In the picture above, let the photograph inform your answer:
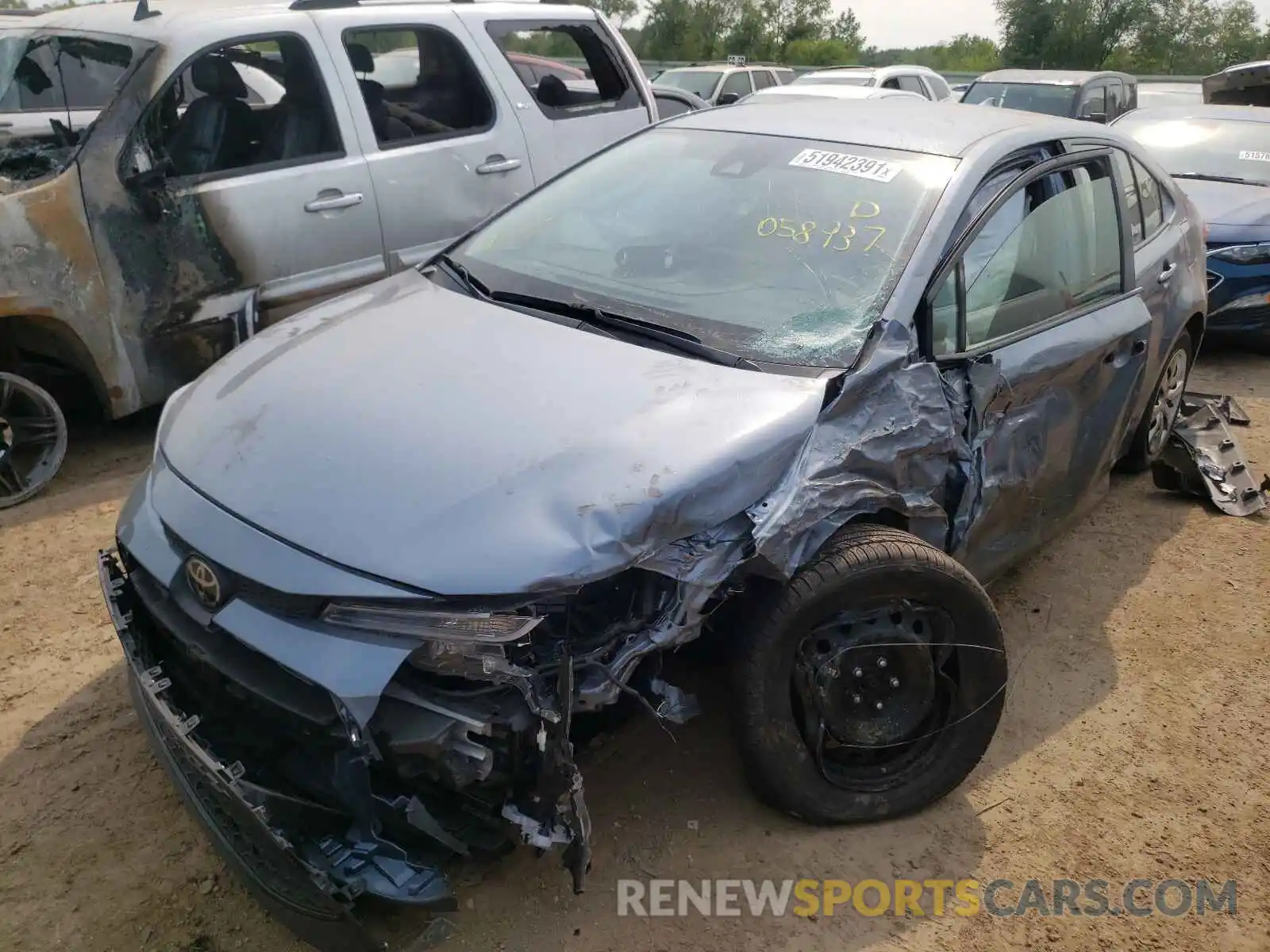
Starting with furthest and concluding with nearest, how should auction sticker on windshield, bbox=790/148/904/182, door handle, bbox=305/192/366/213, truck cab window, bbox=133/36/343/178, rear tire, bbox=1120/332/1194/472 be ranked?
door handle, bbox=305/192/366/213 → rear tire, bbox=1120/332/1194/472 → truck cab window, bbox=133/36/343/178 → auction sticker on windshield, bbox=790/148/904/182

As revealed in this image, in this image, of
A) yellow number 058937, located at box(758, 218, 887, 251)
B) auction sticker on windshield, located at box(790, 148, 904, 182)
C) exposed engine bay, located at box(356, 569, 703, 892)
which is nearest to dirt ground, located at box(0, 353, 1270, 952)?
exposed engine bay, located at box(356, 569, 703, 892)

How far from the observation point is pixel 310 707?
1941mm

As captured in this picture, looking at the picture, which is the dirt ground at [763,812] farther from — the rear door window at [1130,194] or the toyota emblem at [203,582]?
the rear door window at [1130,194]

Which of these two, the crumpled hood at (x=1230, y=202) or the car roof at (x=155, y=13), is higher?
the car roof at (x=155, y=13)

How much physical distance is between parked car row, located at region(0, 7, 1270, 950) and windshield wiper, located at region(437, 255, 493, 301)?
0.06 ft

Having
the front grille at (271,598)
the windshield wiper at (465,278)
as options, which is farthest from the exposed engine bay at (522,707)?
the windshield wiper at (465,278)

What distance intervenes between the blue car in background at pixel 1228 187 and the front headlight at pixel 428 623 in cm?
575

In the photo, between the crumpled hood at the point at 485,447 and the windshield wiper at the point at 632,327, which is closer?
the crumpled hood at the point at 485,447

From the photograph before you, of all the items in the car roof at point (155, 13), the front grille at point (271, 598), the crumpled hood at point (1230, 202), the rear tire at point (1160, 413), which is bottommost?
the rear tire at point (1160, 413)

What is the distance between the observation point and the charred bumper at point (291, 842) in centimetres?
190

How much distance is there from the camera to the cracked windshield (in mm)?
2666

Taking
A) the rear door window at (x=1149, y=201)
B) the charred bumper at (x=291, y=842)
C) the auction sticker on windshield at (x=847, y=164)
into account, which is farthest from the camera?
the rear door window at (x=1149, y=201)

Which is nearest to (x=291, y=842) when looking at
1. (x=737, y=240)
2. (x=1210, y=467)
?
(x=737, y=240)

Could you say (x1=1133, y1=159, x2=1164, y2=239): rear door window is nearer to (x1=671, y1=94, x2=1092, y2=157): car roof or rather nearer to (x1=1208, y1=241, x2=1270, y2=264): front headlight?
(x1=671, y1=94, x2=1092, y2=157): car roof
